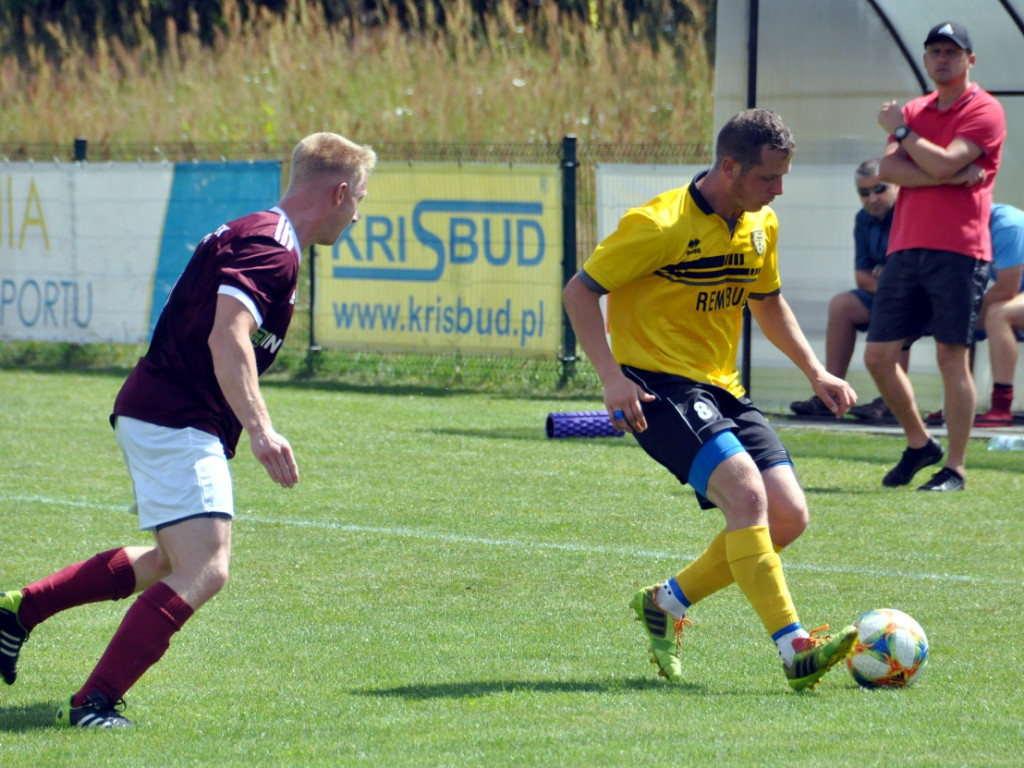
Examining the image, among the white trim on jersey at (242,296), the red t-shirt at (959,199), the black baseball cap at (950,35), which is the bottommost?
the red t-shirt at (959,199)

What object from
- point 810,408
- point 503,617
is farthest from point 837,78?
point 503,617

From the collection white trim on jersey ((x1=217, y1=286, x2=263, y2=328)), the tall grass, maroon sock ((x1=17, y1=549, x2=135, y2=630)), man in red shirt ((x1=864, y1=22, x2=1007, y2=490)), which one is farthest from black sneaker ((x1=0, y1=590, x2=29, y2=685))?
the tall grass

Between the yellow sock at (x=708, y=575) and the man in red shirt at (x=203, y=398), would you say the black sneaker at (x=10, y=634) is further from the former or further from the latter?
the yellow sock at (x=708, y=575)

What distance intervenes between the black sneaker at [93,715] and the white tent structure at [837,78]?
772 centimetres

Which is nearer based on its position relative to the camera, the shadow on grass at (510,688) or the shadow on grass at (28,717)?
the shadow on grass at (28,717)

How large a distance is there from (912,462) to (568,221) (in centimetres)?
521

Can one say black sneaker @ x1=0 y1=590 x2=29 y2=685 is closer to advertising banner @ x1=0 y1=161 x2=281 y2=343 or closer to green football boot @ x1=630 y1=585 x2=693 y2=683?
green football boot @ x1=630 y1=585 x2=693 y2=683

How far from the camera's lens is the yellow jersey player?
183 inches

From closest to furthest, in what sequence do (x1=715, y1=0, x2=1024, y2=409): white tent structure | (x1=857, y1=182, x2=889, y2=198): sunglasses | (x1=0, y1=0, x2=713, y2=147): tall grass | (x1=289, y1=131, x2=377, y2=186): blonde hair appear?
(x1=289, y1=131, x2=377, y2=186): blonde hair, (x1=857, y1=182, x2=889, y2=198): sunglasses, (x1=715, y1=0, x2=1024, y2=409): white tent structure, (x1=0, y1=0, x2=713, y2=147): tall grass

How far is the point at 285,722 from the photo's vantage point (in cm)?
419

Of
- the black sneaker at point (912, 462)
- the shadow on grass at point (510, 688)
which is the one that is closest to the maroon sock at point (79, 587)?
the shadow on grass at point (510, 688)

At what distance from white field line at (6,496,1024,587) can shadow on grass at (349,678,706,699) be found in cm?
188

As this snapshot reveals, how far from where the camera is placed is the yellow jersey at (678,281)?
15.7ft

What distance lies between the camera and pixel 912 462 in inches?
329
